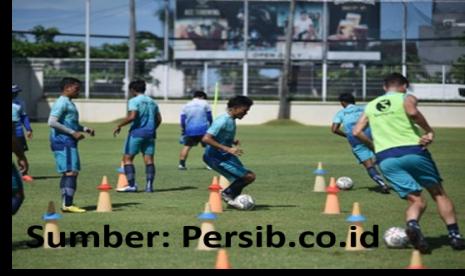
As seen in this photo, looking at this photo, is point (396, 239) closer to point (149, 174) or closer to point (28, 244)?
point (28, 244)

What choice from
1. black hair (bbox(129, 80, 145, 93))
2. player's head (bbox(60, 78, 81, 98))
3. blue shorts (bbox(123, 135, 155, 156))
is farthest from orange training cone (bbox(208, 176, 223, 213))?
black hair (bbox(129, 80, 145, 93))

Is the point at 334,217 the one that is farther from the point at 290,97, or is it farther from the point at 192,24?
the point at 192,24

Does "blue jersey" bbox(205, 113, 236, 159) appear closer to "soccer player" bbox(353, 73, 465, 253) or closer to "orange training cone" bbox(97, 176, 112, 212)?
"orange training cone" bbox(97, 176, 112, 212)

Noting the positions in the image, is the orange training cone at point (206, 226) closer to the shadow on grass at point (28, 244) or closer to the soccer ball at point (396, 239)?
the shadow on grass at point (28, 244)

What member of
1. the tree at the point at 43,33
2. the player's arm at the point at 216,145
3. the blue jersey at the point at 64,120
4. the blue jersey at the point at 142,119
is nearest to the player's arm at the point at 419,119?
the player's arm at the point at 216,145

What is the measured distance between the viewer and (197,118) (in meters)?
26.4

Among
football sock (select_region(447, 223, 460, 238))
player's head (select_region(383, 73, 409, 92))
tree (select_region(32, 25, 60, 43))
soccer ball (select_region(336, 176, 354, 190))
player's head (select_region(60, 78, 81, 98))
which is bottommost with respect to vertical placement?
soccer ball (select_region(336, 176, 354, 190))

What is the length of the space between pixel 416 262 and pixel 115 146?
26.2 meters

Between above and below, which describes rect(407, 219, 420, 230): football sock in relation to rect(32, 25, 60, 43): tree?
below

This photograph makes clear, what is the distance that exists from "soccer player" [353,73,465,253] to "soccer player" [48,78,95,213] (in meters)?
4.88

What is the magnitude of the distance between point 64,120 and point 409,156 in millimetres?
5517

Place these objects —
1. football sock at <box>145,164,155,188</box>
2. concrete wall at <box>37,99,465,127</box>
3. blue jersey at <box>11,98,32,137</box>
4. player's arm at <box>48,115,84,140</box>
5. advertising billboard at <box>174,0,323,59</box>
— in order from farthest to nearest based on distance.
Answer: advertising billboard at <box>174,0,323,59</box>
concrete wall at <box>37,99,465,127</box>
blue jersey at <box>11,98,32,137</box>
football sock at <box>145,164,155,188</box>
player's arm at <box>48,115,84,140</box>

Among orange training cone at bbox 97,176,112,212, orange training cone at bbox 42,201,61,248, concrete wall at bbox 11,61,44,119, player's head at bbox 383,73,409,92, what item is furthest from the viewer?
concrete wall at bbox 11,61,44,119

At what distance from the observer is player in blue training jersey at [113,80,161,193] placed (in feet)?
64.7
